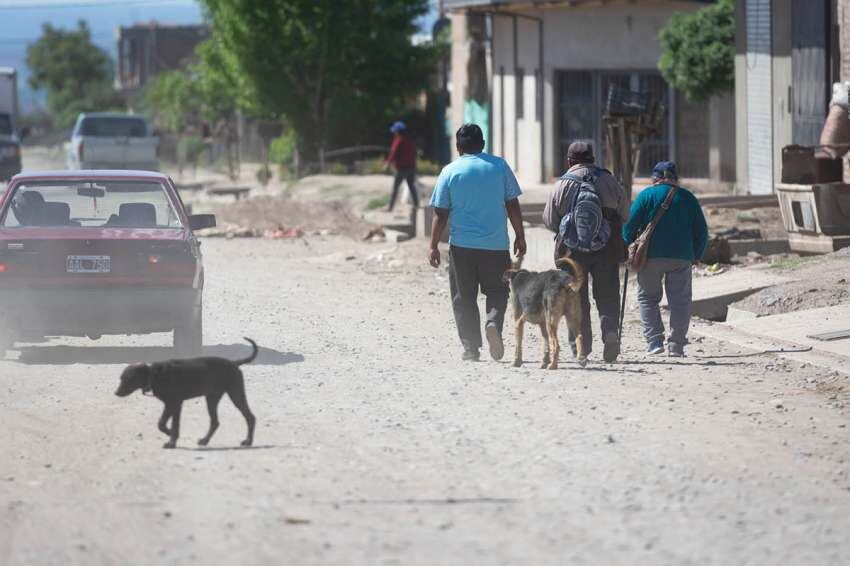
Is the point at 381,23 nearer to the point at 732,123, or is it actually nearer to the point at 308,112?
the point at 308,112

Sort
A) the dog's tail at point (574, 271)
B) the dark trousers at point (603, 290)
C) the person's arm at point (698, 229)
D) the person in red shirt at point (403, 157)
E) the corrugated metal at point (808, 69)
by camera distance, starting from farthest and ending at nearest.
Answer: the person in red shirt at point (403, 157) < the corrugated metal at point (808, 69) < the person's arm at point (698, 229) < the dark trousers at point (603, 290) < the dog's tail at point (574, 271)

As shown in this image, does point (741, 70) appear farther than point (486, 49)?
No

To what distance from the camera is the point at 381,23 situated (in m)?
42.7

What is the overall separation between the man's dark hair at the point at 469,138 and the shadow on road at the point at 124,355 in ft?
6.97

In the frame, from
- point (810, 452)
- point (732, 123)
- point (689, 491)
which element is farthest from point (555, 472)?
point (732, 123)

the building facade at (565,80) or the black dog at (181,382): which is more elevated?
the building facade at (565,80)

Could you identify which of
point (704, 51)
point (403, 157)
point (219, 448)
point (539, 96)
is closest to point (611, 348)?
point (219, 448)

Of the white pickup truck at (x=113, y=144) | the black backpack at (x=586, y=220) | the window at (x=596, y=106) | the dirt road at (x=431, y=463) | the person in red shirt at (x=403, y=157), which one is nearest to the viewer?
the dirt road at (x=431, y=463)

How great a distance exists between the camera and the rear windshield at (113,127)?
3772cm

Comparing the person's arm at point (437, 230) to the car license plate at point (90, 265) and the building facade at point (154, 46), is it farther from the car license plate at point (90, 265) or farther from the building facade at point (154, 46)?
the building facade at point (154, 46)

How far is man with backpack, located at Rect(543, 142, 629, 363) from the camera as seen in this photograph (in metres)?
11.5

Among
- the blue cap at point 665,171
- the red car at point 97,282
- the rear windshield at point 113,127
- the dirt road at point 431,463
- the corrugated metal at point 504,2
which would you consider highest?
the corrugated metal at point 504,2

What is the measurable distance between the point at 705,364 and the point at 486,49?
1079 inches

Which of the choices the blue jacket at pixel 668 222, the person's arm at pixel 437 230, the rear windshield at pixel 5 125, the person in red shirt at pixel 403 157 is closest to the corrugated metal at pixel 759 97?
the person in red shirt at pixel 403 157
